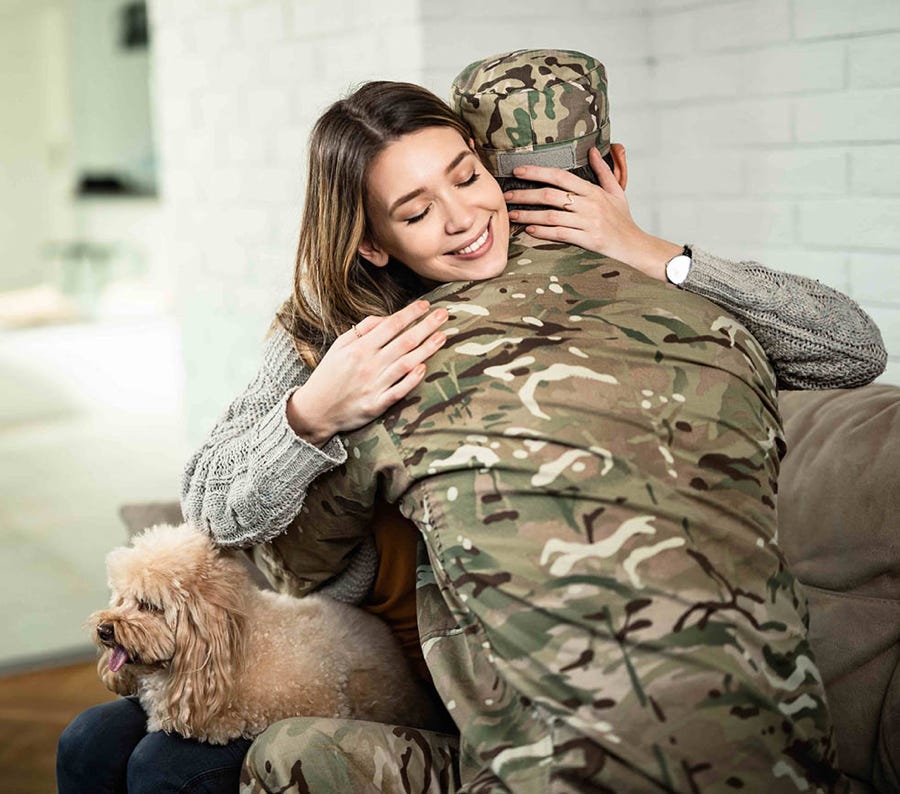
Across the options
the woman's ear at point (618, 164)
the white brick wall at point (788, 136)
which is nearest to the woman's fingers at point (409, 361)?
the woman's ear at point (618, 164)

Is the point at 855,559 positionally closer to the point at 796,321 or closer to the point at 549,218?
the point at 796,321

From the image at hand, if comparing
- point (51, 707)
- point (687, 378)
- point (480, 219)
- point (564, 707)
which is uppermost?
point (480, 219)

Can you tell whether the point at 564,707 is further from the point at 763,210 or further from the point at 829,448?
the point at 763,210

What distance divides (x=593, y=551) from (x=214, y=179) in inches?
95.1

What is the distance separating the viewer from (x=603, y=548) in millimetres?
1198

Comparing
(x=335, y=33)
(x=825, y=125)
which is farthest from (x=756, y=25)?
(x=335, y=33)

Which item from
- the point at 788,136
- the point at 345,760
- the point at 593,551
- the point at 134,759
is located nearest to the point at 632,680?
the point at 593,551

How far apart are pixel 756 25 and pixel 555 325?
4.91 ft

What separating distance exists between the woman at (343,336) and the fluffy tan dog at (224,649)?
0.14 feet

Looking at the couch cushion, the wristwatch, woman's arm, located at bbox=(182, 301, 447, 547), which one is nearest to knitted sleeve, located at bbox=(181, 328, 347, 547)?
woman's arm, located at bbox=(182, 301, 447, 547)

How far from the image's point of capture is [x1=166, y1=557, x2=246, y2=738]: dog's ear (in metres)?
1.45

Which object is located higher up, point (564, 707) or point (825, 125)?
point (825, 125)

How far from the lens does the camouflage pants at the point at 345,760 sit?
4.42 ft

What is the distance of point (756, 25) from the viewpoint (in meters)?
2.52
